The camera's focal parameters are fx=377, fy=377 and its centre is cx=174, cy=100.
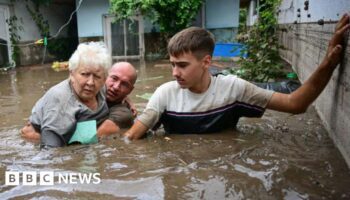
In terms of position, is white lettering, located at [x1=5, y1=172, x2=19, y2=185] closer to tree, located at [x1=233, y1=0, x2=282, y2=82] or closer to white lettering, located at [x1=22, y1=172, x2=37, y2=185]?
white lettering, located at [x1=22, y1=172, x2=37, y2=185]

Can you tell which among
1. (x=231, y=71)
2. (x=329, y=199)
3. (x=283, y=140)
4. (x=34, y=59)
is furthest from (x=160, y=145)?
(x=34, y=59)

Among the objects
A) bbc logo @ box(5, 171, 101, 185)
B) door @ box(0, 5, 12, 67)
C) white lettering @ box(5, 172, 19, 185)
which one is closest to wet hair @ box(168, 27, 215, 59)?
bbc logo @ box(5, 171, 101, 185)

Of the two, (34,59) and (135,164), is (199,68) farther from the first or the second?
(34,59)

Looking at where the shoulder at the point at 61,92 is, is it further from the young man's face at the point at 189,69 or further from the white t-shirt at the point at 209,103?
the young man's face at the point at 189,69

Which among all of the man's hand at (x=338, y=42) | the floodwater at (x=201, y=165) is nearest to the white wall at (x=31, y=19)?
the floodwater at (x=201, y=165)

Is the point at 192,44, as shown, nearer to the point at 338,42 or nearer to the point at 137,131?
the point at 137,131

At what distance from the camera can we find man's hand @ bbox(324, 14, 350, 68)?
101 inches

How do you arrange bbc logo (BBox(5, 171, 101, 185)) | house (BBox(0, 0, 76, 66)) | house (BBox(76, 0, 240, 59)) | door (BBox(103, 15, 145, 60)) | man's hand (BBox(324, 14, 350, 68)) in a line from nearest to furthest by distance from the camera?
1. bbc logo (BBox(5, 171, 101, 185))
2. man's hand (BBox(324, 14, 350, 68))
3. house (BBox(0, 0, 76, 66))
4. house (BBox(76, 0, 240, 59))
5. door (BBox(103, 15, 145, 60))

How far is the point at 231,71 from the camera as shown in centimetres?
795

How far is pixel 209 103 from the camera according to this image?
323 centimetres

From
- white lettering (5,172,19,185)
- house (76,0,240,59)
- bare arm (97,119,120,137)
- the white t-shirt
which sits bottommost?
white lettering (5,172,19,185)

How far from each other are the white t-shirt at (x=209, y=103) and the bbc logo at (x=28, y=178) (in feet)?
3.28

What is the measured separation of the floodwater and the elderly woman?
169 millimetres

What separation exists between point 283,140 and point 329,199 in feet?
4.27
